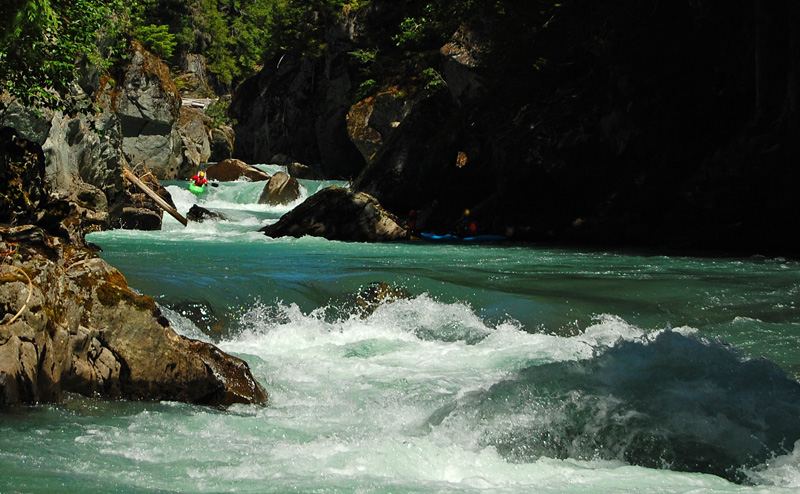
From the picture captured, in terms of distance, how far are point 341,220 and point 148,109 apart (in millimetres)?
12774

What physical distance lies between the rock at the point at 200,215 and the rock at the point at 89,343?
15.8 meters

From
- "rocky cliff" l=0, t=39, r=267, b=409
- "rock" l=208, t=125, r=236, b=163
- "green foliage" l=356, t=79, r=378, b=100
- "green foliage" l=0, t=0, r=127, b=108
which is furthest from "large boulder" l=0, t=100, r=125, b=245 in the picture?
"rock" l=208, t=125, r=236, b=163

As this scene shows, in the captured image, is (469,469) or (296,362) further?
(296,362)

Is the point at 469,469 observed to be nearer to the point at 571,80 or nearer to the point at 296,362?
the point at 296,362

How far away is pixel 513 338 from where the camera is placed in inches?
311

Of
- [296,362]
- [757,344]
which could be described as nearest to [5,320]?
[296,362]

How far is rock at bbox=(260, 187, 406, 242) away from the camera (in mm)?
18219

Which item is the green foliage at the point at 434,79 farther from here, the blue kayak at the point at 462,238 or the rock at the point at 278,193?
the blue kayak at the point at 462,238

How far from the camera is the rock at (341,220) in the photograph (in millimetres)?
18219

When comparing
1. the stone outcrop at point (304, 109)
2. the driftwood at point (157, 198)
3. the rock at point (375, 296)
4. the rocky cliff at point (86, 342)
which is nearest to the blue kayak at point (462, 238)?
the driftwood at point (157, 198)

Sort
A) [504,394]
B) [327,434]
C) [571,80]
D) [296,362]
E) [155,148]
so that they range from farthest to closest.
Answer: [155,148], [571,80], [296,362], [504,394], [327,434]

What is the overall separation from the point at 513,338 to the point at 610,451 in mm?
3402

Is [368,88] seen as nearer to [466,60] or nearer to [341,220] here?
[466,60]

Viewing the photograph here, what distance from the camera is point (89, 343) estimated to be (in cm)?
527
